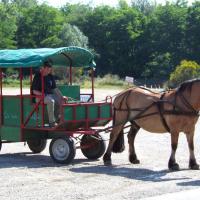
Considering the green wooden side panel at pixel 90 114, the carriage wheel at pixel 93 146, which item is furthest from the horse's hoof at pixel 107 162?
the green wooden side panel at pixel 90 114

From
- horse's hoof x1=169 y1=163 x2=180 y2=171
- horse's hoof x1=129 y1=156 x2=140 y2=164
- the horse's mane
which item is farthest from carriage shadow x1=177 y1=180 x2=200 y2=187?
horse's hoof x1=129 y1=156 x2=140 y2=164

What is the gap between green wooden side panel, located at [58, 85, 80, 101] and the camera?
578 inches

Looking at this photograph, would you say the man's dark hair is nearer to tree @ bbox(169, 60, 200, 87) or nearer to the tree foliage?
tree @ bbox(169, 60, 200, 87)

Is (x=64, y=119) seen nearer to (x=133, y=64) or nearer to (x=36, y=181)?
(x=36, y=181)

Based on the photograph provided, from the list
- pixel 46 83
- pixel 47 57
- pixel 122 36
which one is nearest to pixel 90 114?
pixel 46 83

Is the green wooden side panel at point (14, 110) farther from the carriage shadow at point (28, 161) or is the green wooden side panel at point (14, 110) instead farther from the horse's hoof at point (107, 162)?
the horse's hoof at point (107, 162)

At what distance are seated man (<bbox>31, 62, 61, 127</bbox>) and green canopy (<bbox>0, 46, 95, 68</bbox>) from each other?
10.2 inches

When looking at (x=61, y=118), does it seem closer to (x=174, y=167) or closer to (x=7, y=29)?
(x=174, y=167)

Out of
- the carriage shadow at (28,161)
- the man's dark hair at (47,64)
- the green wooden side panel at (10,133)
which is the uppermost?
the man's dark hair at (47,64)

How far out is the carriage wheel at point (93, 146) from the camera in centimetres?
1373

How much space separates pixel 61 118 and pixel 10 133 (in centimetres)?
160

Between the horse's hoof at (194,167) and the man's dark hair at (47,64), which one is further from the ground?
the man's dark hair at (47,64)

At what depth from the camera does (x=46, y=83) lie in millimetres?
13297

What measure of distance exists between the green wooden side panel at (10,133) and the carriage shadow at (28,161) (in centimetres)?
45
